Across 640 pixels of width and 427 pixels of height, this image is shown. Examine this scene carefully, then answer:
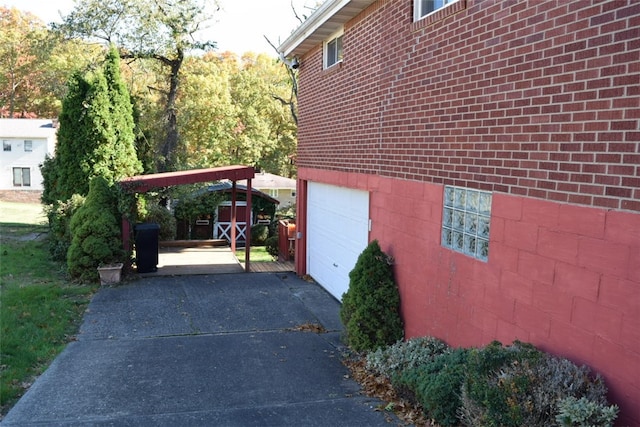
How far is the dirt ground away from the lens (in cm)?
3997

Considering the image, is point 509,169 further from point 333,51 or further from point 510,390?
point 333,51

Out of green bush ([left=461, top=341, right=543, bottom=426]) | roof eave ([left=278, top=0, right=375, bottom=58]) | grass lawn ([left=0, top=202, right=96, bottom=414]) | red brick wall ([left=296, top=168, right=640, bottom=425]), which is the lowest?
grass lawn ([left=0, top=202, right=96, bottom=414])

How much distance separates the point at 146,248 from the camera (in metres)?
12.5

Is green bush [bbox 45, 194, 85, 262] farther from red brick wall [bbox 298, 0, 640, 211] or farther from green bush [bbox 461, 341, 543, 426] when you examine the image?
green bush [bbox 461, 341, 543, 426]

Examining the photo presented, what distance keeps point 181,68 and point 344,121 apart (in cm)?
1772

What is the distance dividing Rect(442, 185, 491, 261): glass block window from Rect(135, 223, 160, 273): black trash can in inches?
329

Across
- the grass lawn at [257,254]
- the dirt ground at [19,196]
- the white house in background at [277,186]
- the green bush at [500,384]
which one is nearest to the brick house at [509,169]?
the green bush at [500,384]

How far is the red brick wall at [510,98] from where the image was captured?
150 inches

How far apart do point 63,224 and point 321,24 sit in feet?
27.8

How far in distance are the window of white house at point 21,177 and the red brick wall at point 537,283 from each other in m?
40.6

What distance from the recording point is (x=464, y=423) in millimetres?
4590

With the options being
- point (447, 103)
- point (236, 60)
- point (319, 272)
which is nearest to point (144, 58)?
point (319, 272)

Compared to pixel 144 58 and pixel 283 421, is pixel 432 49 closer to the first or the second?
pixel 283 421

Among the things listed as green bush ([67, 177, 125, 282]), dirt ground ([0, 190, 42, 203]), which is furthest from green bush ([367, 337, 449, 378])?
dirt ground ([0, 190, 42, 203])
